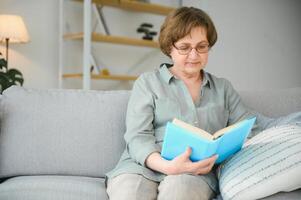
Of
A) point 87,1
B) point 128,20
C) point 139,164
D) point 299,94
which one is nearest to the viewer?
point 139,164

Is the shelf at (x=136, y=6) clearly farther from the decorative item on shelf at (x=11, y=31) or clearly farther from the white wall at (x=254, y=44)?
the decorative item on shelf at (x=11, y=31)

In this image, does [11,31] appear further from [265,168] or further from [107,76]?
[265,168]

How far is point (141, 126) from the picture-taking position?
4.33 feet

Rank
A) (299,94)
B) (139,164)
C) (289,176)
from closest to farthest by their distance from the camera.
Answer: (289,176) → (139,164) → (299,94)

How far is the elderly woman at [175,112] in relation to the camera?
1.15m

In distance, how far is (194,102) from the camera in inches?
56.5

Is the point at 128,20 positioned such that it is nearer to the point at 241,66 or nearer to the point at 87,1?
the point at 87,1

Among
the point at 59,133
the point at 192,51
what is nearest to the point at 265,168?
the point at 192,51

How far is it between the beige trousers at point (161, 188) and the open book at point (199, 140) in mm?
71

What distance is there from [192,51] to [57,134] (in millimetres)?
592

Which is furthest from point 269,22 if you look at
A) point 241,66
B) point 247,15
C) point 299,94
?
point 299,94

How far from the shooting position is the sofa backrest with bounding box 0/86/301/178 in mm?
1460

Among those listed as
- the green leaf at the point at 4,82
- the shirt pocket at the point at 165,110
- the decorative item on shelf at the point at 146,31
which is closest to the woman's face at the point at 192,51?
the shirt pocket at the point at 165,110

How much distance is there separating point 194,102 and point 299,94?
524 millimetres
